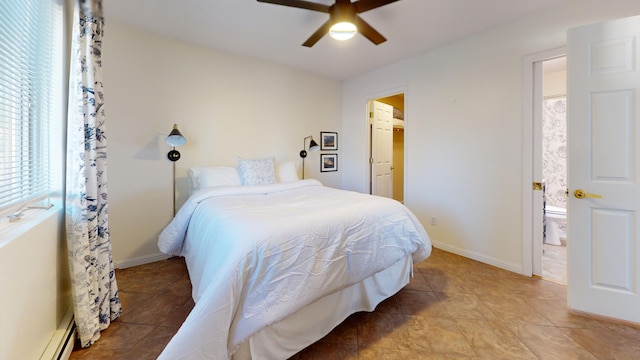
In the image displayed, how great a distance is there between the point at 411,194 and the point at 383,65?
1911 mm

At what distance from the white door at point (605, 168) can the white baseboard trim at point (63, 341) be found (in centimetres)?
324

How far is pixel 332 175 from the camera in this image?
4.36 m

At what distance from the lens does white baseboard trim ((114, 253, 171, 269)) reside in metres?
2.60

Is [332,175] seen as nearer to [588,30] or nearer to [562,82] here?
[588,30]

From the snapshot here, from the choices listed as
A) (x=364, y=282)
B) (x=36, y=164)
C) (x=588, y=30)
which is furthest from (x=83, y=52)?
(x=588, y=30)

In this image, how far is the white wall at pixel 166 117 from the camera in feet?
8.41

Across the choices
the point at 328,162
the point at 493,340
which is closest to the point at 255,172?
the point at 328,162

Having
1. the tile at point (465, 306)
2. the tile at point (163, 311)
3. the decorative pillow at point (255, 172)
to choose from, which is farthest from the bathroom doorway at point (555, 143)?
the tile at point (163, 311)

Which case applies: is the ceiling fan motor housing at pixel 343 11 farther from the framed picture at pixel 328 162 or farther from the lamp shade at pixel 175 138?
the framed picture at pixel 328 162

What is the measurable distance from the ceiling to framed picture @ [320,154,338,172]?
1571 millimetres

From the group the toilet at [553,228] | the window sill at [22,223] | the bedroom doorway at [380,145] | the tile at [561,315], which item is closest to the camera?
the window sill at [22,223]

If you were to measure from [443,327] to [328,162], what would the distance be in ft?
9.76

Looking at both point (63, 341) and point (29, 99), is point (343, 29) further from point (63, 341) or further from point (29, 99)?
point (63, 341)

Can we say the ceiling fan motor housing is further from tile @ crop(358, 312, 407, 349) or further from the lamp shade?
tile @ crop(358, 312, 407, 349)
